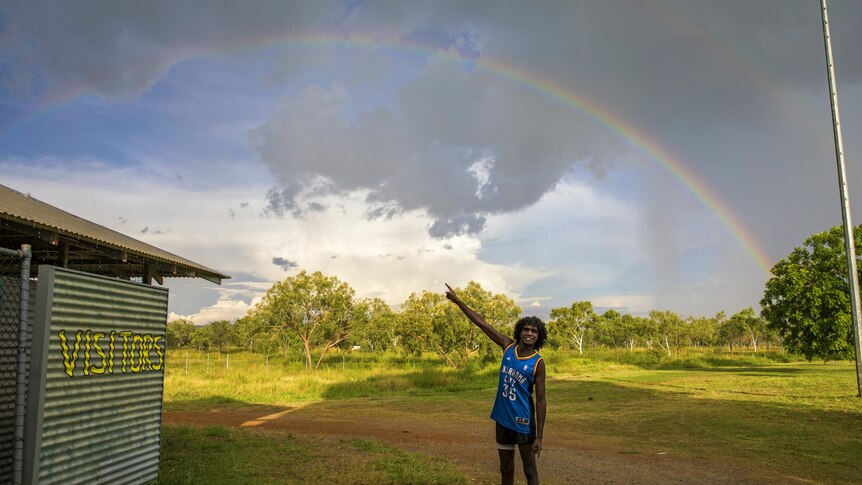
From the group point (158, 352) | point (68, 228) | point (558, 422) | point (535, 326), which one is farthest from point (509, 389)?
point (558, 422)

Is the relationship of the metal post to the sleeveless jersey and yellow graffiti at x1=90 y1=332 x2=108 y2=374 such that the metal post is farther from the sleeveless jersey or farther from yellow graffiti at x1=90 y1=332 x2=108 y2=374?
the sleeveless jersey

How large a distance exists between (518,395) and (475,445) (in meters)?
6.85

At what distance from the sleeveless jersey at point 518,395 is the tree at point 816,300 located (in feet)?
94.4

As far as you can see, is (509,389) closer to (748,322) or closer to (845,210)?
(845,210)

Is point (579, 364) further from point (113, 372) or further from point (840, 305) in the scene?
point (113, 372)

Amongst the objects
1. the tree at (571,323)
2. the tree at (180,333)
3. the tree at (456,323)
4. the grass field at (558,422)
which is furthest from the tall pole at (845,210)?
the tree at (180,333)

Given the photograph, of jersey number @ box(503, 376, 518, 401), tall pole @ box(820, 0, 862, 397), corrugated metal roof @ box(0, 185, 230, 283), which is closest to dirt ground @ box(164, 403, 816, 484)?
jersey number @ box(503, 376, 518, 401)

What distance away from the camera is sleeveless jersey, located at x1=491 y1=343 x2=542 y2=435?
18.8ft

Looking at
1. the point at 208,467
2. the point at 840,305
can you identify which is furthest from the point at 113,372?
the point at 840,305

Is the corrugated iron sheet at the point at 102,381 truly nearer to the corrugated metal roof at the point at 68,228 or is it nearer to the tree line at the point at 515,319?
the corrugated metal roof at the point at 68,228

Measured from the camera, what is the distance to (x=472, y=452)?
36.6 feet

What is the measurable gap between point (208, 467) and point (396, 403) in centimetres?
1369

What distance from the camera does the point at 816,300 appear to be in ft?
94.1

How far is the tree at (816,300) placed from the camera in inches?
1109
